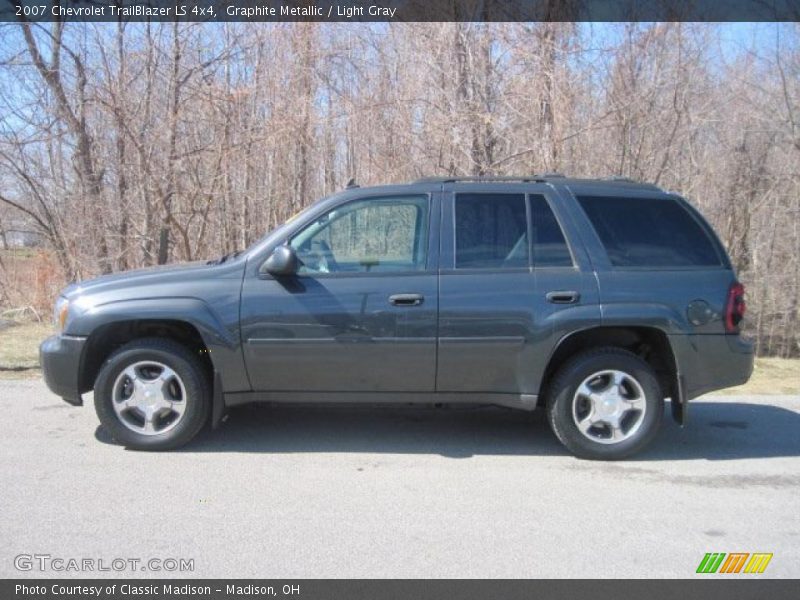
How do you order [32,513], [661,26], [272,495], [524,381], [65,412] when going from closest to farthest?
[32,513] < [272,495] < [524,381] < [65,412] < [661,26]

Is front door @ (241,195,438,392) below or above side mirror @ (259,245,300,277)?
below

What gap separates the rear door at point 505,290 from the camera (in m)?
5.09

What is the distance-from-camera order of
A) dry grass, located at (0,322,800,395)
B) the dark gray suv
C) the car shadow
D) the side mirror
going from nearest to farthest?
the side mirror → the dark gray suv → the car shadow → dry grass, located at (0,322,800,395)

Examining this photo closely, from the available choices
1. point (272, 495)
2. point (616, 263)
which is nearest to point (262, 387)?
point (272, 495)

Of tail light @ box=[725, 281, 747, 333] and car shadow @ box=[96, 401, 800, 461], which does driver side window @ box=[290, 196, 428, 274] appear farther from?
tail light @ box=[725, 281, 747, 333]

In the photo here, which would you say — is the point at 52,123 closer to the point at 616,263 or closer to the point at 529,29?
the point at 529,29

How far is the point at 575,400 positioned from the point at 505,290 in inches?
37.7

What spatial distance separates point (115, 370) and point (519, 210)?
3203 mm

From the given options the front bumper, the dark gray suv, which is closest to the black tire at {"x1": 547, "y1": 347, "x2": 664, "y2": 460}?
the dark gray suv

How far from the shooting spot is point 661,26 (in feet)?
36.0

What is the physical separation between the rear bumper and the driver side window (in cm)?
198

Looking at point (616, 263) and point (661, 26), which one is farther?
point (661, 26)

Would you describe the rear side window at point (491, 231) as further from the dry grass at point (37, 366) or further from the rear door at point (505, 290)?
the dry grass at point (37, 366)

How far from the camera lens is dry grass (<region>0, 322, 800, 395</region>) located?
771 cm
